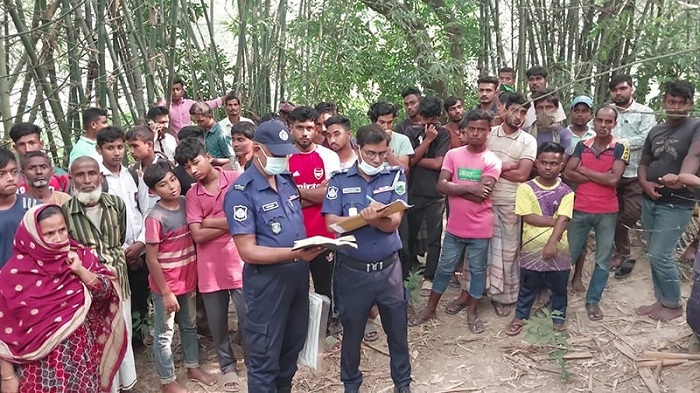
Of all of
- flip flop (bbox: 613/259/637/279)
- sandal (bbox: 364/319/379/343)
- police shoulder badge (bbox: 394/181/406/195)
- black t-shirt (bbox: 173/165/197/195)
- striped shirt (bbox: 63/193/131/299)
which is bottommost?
sandal (bbox: 364/319/379/343)

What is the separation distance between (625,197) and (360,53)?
355 cm

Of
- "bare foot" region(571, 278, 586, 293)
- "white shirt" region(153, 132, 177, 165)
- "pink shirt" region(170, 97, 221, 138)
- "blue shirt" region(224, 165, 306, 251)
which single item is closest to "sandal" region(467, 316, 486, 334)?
"bare foot" region(571, 278, 586, 293)

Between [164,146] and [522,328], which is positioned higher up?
[164,146]

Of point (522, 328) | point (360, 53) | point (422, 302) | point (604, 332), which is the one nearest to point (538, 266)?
point (522, 328)

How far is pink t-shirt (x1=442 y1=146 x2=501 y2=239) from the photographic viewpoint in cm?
380

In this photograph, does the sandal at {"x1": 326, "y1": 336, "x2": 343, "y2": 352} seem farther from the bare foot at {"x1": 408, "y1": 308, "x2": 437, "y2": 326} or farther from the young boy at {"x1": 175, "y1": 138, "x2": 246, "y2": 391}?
the young boy at {"x1": 175, "y1": 138, "x2": 246, "y2": 391}

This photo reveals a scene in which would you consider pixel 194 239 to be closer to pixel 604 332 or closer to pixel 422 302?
pixel 422 302

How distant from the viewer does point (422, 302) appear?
4.41m

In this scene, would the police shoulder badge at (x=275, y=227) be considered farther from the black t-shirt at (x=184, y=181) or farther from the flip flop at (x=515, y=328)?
the flip flop at (x=515, y=328)

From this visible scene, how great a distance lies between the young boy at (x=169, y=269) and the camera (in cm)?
318

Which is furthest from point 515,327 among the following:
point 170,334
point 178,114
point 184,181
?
point 178,114

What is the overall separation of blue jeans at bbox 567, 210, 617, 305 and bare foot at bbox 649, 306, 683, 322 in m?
0.38

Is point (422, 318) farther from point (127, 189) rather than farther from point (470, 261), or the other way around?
point (127, 189)

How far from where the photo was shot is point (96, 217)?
3023 mm
